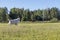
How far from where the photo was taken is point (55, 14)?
367 feet

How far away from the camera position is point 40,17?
4171 inches

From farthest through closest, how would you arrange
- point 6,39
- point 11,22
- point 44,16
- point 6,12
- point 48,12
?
point 48,12
point 44,16
point 6,12
point 11,22
point 6,39

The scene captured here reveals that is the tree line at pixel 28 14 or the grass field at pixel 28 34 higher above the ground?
the grass field at pixel 28 34

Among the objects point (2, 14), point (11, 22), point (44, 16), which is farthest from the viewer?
point (44, 16)

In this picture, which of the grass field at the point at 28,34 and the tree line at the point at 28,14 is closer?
the grass field at the point at 28,34

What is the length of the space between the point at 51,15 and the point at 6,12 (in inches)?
1064

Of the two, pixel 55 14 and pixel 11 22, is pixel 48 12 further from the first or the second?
pixel 11 22

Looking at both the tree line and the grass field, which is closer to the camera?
the grass field

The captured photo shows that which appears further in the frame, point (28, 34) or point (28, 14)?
point (28, 14)

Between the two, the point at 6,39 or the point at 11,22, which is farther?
the point at 11,22

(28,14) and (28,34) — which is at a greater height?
(28,34)

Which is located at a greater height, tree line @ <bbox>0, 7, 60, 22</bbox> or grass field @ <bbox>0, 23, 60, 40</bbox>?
grass field @ <bbox>0, 23, 60, 40</bbox>

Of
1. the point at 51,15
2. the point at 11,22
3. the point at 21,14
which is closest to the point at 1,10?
the point at 21,14

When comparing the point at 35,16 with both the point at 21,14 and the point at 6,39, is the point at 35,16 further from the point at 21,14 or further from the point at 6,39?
the point at 6,39
